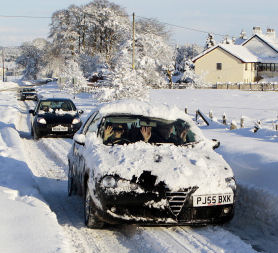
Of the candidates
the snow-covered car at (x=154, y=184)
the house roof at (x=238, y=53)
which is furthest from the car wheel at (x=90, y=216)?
the house roof at (x=238, y=53)

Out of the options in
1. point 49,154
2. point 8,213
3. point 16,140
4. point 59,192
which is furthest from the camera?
point 16,140

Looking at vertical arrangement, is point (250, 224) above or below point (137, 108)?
below

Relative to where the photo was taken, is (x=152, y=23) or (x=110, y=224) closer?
(x=110, y=224)

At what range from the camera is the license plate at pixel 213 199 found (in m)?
5.75

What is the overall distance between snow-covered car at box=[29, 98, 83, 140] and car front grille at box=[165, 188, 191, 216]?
37.2 feet

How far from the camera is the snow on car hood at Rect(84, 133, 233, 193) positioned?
5773mm

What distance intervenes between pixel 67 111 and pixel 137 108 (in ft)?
33.8

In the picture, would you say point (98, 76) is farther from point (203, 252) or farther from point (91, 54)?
point (203, 252)

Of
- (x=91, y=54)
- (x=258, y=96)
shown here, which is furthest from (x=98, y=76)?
(x=258, y=96)

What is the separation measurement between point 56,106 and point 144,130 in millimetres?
11206

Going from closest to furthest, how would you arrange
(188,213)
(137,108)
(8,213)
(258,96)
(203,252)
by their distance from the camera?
(203,252), (188,213), (8,213), (137,108), (258,96)

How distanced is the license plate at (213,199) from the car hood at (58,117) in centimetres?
1144

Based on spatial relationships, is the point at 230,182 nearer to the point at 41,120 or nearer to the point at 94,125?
the point at 94,125

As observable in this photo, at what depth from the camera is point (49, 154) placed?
43.8ft
